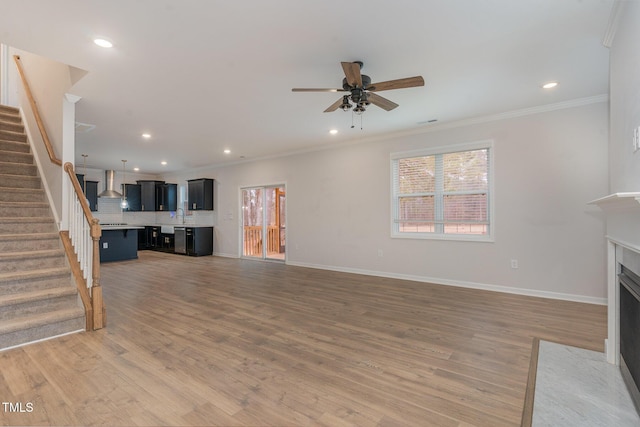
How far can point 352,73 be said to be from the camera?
2637mm

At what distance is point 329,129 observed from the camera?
17.1 feet

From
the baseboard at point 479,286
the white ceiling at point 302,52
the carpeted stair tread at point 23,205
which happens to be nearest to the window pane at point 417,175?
the white ceiling at point 302,52

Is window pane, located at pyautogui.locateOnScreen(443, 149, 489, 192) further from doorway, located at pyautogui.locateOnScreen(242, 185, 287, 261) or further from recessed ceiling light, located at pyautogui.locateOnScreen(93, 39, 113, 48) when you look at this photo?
recessed ceiling light, located at pyautogui.locateOnScreen(93, 39, 113, 48)

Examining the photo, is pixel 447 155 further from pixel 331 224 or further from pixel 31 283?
pixel 31 283

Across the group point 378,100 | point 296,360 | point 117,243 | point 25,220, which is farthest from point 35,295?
point 117,243

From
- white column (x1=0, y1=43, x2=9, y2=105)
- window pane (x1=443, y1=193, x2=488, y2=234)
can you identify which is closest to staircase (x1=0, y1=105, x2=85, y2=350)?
white column (x1=0, y1=43, x2=9, y2=105)

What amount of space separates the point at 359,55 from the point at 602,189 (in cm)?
362

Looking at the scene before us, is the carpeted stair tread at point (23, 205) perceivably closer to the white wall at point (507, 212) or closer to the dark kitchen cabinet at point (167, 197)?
the white wall at point (507, 212)

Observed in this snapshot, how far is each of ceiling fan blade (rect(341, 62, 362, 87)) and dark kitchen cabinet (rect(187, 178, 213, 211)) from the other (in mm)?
6853

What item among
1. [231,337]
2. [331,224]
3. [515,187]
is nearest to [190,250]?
[331,224]

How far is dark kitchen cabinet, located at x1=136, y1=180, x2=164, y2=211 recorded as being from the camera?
1019cm

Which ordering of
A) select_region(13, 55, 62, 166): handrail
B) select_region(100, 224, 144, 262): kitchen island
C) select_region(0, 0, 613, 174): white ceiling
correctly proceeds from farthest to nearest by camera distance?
select_region(100, 224, 144, 262): kitchen island → select_region(13, 55, 62, 166): handrail → select_region(0, 0, 613, 174): white ceiling

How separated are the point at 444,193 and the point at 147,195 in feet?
31.0

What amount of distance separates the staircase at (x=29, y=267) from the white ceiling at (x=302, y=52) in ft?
4.20
